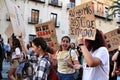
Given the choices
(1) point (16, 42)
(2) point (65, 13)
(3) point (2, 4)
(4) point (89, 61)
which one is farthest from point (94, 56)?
(2) point (65, 13)

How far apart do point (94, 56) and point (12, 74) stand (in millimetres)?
5651

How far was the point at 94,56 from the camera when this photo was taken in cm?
404

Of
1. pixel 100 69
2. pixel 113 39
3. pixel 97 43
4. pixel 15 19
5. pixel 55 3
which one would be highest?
Answer: pixel 55 3

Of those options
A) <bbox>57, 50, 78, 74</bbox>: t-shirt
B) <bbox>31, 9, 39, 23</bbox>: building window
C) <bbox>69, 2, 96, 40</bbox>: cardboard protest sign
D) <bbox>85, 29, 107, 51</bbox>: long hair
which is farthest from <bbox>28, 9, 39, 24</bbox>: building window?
<bbox>85, 29, 107, 51</bbox>: long hair

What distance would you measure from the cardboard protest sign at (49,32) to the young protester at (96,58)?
4260 mm

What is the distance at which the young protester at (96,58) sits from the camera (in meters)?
3.96

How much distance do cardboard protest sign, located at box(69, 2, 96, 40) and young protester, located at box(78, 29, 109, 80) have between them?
0.08 metres

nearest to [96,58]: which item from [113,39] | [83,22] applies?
[83,22]

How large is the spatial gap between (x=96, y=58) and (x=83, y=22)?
940 mm

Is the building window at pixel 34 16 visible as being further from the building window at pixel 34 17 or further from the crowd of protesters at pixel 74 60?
the crowd of protesters at pixel 74 60

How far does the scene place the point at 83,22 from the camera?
4828 millimetres

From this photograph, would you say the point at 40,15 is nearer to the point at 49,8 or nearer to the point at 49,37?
the point at 49,8

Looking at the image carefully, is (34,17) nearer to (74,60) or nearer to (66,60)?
(66,60)

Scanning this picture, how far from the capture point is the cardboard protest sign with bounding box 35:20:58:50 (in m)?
8.48
